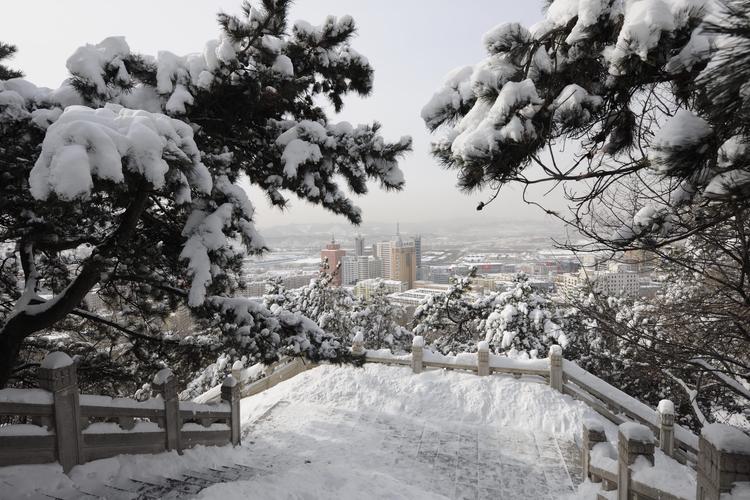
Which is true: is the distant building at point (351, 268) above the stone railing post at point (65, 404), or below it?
below

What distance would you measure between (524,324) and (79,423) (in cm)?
1476

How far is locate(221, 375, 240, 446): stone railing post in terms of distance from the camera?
7.52 metres

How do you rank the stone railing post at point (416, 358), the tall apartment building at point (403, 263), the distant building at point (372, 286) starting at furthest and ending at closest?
the tall apartment building at point (403, 263)
the distant building at point (372, 286)
the stone railing post at point (416, 358)

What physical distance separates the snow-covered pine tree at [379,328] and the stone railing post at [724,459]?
17698 mm

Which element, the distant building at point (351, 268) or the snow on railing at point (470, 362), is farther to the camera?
the distant building at point (351, 268)

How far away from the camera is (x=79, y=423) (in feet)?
14.6

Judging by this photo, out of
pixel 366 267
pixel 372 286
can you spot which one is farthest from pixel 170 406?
pixel 366 267

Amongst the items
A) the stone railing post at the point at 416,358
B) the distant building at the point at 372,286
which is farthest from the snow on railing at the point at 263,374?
the distant building at the point at 372,286

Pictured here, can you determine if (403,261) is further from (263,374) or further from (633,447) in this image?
(633,447)

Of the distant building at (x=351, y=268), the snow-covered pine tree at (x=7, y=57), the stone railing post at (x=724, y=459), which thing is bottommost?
the distant building at (x=351, y=268)

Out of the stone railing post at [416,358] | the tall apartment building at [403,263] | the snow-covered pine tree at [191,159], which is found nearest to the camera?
the snow-covered pine tree at [191,159]

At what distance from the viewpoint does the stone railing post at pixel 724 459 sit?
2697mm

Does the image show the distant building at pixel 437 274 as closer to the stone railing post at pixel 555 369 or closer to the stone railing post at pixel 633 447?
the stone railing post at pixel 555 369

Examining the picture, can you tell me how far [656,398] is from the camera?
15.6m
